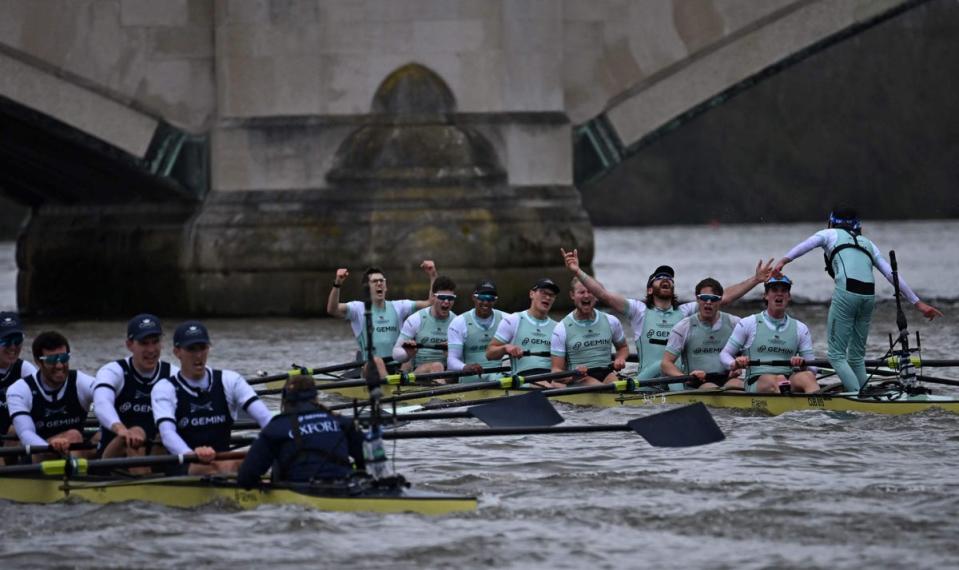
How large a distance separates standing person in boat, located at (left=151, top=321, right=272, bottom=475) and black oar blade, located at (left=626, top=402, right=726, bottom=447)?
8.97 feet

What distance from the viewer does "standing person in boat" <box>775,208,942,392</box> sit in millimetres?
16312

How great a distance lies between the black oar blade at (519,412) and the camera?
14500 millimetres

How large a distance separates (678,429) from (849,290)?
3.32 m

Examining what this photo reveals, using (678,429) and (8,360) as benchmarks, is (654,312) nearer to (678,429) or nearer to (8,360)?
(678,429)

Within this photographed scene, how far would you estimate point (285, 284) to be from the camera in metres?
27.9

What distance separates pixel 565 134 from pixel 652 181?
3106 inches

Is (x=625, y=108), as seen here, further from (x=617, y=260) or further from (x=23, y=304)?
(x=617, y=260)

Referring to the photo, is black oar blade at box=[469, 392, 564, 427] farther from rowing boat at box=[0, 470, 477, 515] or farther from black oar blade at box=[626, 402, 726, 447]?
rowing boat at box=[0, 470, 477, 515]

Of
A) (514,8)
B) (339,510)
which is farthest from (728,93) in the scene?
(339,510)

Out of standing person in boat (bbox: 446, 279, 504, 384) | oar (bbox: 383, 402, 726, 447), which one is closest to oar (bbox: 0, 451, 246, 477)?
oar (bbox: 383, 402, 726, 447)

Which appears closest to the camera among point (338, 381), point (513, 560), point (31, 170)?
point (513, 560)

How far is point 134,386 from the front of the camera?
1305cm

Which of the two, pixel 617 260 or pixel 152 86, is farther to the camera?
pixel 617 260

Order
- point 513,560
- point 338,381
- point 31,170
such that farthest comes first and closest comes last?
point 31,170 → point 338,381 → point 513,560
